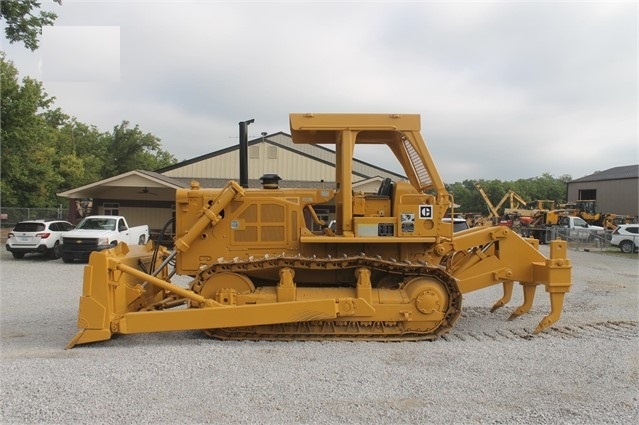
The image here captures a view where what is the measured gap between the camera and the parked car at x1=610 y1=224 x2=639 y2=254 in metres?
24.8

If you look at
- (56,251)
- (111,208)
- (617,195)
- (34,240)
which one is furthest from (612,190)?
(34,240)

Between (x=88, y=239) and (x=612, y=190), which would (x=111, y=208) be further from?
(x=612, y=190)

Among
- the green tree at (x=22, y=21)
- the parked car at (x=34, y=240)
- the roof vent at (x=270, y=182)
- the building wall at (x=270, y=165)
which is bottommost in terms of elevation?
the parked car at (x=34, y=240)

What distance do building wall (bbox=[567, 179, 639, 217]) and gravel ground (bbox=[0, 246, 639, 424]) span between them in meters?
44.1

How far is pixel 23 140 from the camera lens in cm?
2195

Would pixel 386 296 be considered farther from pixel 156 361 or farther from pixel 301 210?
pixel 156 361

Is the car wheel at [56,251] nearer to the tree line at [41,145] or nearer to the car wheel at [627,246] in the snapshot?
the tree line at [41,145]

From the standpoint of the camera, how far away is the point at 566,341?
6328mm

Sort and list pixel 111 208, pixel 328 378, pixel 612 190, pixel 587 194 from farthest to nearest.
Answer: pixel 587 194 < pixel 612 190 < pixel 111 208 < pixel 328 378

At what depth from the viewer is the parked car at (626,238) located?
24828 mm

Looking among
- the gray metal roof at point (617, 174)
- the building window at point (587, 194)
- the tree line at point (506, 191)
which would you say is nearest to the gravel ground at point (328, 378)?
the gray metal roof at point (617, 174)

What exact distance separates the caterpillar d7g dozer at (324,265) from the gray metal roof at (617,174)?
46.4 metres

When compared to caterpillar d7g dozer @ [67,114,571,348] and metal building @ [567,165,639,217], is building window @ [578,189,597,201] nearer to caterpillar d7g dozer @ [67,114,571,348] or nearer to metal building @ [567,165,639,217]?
metal building @ [567,165,639,217]

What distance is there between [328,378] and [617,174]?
5383cm
